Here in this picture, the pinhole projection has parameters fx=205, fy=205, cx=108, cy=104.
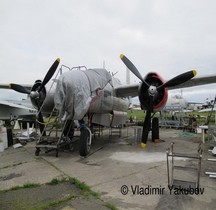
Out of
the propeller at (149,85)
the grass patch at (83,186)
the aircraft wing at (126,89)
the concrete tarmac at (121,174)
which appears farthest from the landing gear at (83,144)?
the aircraft wing at (126,89)

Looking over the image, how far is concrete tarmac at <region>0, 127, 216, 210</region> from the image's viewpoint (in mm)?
3926

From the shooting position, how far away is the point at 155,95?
943 cm

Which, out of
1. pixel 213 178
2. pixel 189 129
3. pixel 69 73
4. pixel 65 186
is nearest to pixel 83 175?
pixel 65 186

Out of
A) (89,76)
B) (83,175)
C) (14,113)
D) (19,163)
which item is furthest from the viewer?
(14,113)

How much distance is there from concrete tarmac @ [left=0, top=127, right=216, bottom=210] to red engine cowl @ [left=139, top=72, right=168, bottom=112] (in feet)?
7.35

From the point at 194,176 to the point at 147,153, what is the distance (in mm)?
2939

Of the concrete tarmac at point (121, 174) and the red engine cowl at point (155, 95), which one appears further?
the red engine cowl at point (155, 95)

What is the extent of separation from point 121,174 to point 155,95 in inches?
192

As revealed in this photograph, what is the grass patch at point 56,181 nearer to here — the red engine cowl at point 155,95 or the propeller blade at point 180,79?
the red engine cowl at point 155,95

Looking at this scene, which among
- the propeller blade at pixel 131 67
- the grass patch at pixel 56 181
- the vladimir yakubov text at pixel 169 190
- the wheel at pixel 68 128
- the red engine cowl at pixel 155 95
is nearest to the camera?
the vladimir yakubov text at pixel 169 190

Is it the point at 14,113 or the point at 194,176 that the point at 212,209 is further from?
the point at 14,113

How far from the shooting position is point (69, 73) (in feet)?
25.6

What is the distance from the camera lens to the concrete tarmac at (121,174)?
393cm

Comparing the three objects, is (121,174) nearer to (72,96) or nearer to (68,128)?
(72,96)
